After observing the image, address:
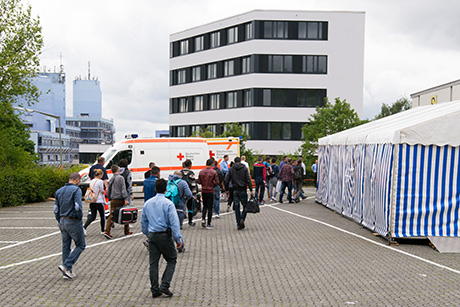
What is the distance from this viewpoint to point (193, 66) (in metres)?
58.3

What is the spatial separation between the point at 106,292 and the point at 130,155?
16.7 m

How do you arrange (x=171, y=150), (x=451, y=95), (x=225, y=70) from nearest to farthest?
(x=451, y=95), (x=171, y=150), (x=225, y=70)

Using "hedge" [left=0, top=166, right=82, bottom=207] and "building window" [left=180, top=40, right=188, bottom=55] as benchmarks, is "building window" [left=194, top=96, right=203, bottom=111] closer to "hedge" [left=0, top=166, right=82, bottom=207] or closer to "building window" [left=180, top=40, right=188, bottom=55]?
"building window" [left=180, top=40, right=188, bottom=55]

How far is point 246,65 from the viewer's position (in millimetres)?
52219

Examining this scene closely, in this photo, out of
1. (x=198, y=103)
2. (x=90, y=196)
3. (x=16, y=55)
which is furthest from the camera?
(x=198, y=103)

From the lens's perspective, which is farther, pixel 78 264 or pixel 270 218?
pixel 270 218

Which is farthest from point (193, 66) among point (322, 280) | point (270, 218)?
point (322, 280)

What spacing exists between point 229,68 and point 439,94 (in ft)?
103

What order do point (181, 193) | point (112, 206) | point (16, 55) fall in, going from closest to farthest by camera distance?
point (181, 193)
point (112, 206)
point (16, 55)

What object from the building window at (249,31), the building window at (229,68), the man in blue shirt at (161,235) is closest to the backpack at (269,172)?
the man in blue shirt at (161,235)

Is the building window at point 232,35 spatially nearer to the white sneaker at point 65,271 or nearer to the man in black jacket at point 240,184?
the man in black jacket at point 240,184

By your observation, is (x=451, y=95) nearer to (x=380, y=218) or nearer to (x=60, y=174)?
(x=380, y=218)

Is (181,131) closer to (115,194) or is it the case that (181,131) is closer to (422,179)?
(115,194)

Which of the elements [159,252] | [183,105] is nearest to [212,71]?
[183,105]
